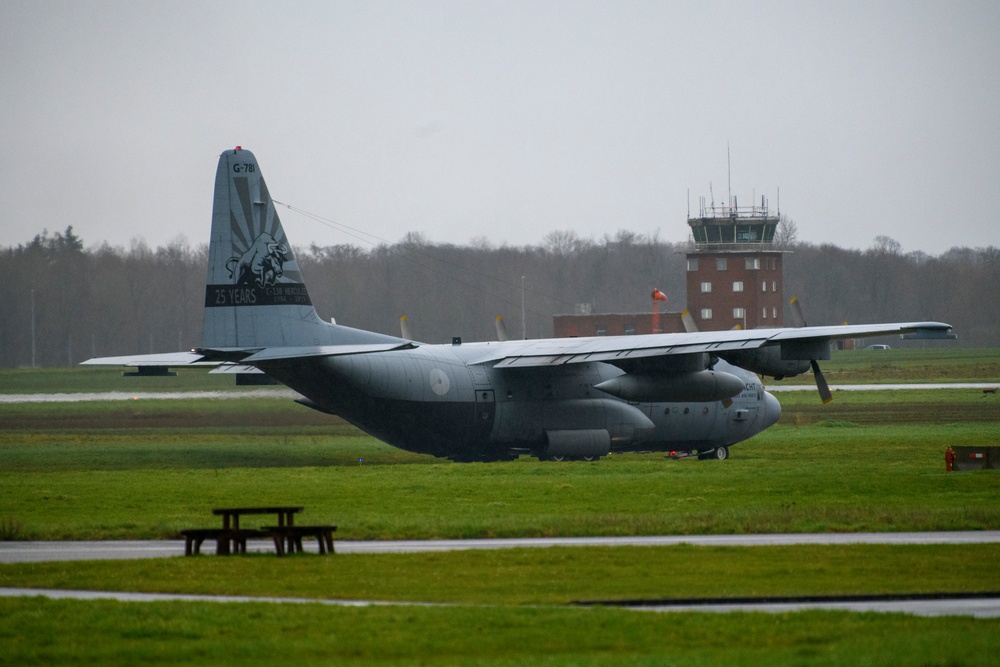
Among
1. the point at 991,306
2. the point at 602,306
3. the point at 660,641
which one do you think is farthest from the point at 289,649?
the point at 991,306

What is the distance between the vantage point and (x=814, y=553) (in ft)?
64.6

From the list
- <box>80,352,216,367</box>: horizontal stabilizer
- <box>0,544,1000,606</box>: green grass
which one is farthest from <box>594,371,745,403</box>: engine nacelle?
<box>0,544,1000,606</box>: green grass

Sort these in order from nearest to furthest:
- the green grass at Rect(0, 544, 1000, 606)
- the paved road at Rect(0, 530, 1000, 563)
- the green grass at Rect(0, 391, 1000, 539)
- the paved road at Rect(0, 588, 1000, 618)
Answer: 1. the paved road at Rect(0, 588, 1000, 618)
2. the green grass at Rect(0, 544, 1000, 606)
3. the paved road at Rect(0, 530, 1000, 563)
4. the green grass at Rect(0, 391, 1000, 539)

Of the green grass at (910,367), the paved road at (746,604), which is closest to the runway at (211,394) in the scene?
the green grass at (910,367)

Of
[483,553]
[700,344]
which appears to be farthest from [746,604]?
[700,344]

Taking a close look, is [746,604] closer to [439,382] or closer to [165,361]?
[439,382]

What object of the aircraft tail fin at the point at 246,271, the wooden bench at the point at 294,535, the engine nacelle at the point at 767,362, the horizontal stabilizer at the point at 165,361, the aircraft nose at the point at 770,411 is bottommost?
the wooden bench at the point at 294,535

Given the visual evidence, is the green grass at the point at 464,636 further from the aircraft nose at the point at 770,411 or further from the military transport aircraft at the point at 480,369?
the aircraft nose at the point at 770,411

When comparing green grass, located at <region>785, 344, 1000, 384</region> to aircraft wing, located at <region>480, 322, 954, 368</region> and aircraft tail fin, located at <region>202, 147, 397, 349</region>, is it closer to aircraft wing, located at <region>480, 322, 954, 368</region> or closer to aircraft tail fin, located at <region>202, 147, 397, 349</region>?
aircraft wing, located at <region>480, 322, 954, 368</region>

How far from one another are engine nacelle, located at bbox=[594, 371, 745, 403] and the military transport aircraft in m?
0.04

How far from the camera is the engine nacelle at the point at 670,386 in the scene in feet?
130

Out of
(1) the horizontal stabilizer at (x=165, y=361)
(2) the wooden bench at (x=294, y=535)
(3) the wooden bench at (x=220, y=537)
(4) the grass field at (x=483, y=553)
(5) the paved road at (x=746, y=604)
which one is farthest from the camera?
(1) the horizontal stabilizer at (x=165, y=361)

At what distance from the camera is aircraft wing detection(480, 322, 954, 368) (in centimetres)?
3450

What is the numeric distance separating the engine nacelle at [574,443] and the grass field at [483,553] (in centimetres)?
180
